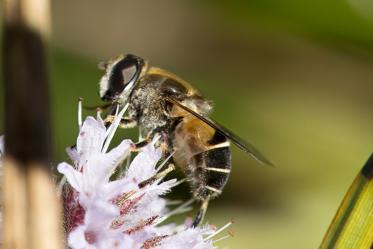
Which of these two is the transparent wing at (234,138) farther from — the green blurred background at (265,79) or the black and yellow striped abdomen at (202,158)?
the green blurred background at (265,79)

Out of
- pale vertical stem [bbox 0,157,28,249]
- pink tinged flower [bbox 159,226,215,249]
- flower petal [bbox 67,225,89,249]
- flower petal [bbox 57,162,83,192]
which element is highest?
pale vertical stem [bbox 0,157,28,249]

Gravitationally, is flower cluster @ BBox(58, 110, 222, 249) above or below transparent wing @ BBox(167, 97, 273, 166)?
below

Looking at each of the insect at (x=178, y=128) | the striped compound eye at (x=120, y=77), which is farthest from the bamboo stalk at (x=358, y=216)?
the striped compound eye at (x=120, y=77)

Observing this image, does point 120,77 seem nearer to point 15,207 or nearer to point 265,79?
point 15,207

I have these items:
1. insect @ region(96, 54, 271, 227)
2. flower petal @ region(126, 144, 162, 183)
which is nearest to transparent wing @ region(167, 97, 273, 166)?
insect @ region(96, 54, 271, 227)

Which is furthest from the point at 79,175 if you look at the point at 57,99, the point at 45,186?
the point at 57,99

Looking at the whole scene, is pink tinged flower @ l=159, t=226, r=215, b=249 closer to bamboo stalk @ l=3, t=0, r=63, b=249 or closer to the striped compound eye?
the striped compound eye

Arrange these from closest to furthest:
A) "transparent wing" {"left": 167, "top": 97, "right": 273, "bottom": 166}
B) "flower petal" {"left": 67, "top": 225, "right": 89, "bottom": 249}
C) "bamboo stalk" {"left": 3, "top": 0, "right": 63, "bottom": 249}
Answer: "bamboo stalk" {"left": 3, "top": 0, "right": 63, "bottom": 249}
"flower petal" {"left": 67, "top": 225, "right": 89, "bottom": 249}
"transparent wing" {"left": 167, "top": 97, "right": 273, "bottom": 166}
